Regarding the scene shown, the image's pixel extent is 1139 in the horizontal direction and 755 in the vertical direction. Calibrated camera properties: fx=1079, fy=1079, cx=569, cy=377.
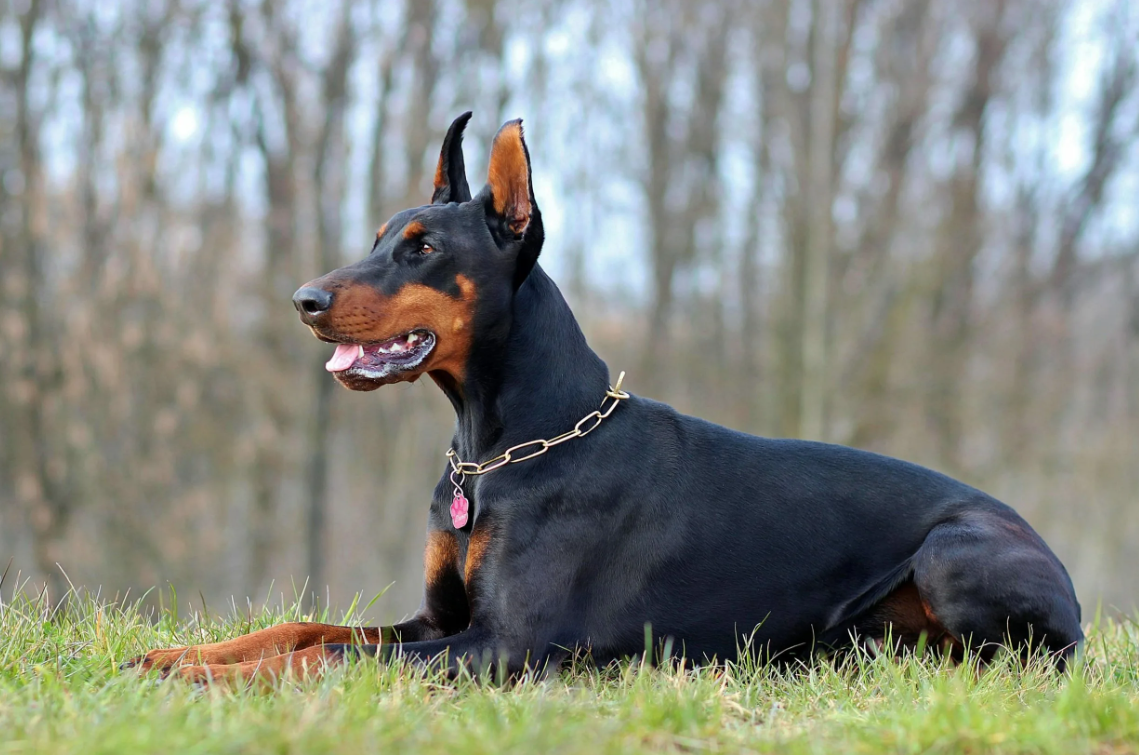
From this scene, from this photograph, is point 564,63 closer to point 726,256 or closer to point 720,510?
point 726,256

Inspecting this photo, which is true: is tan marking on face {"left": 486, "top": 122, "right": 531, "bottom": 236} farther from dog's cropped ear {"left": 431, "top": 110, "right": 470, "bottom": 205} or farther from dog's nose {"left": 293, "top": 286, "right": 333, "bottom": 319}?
dog's nose {"left": 293, "top": 286, "right": 333, "bottom": 319}

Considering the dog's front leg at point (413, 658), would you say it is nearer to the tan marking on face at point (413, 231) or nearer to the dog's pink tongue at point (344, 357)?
the dog's pink tongue at point (344, 357)

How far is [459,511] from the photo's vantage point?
3.78m

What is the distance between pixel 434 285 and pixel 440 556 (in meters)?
0.96

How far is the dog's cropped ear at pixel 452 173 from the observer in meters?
4.28

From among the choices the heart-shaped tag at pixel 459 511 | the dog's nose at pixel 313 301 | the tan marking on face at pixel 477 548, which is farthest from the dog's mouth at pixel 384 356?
the tan marking on face at pixel 477 548

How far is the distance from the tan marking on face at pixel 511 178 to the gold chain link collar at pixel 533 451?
707mm

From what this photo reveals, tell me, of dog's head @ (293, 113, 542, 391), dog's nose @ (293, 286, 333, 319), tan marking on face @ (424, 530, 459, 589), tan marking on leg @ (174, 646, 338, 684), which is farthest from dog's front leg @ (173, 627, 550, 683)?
dog's nose @ (293, 286, 333, 319)

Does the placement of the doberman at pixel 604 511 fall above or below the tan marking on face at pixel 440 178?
below

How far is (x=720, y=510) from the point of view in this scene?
12.9 ft

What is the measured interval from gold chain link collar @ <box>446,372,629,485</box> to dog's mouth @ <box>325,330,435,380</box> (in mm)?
425

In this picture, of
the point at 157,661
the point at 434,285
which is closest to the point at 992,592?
the point at 434,285

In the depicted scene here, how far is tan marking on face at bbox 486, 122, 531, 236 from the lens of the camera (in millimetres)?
3840

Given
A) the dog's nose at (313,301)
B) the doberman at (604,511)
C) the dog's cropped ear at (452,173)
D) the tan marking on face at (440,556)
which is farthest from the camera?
the dog's cropped ear at (452,173)
